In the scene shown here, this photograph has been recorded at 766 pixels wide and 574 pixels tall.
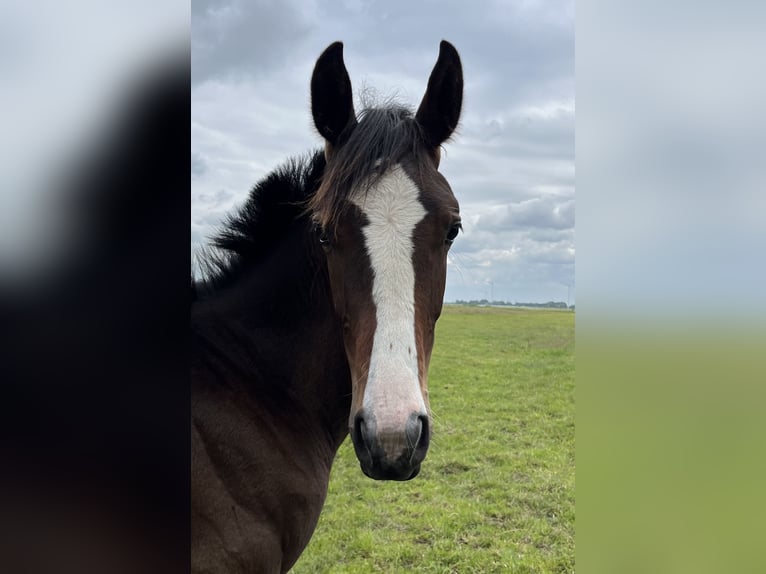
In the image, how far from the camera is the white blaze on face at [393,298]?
1.36 meters

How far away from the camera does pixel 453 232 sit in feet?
6.05

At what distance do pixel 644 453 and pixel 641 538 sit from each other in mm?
152

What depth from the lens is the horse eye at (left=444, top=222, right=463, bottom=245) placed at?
5.96ft

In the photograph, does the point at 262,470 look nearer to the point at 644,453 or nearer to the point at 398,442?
the point at 398,442

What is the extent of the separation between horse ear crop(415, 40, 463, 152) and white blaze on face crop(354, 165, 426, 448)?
0.35m

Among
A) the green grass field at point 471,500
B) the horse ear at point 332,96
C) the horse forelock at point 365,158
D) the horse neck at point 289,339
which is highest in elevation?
the horse ear at point 332,96

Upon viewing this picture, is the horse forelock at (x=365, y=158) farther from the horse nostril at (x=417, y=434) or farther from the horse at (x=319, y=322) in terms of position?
the horse nostril at (x=417, y=434)

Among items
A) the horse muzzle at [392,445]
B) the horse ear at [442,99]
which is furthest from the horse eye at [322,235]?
the horse muzzle at [392,445]

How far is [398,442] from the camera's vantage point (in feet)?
4.39

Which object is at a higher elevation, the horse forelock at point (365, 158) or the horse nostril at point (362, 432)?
the horse forelock at point (365, 158)

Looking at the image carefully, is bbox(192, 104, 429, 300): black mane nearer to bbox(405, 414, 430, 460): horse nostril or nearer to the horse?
the horse

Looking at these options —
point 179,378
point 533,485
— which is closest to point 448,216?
point 179,378

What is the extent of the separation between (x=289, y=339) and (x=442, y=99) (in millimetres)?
1087

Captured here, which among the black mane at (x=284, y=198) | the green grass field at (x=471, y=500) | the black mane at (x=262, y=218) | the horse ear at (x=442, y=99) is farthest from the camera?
the green grass field at (x=471, y=500)
